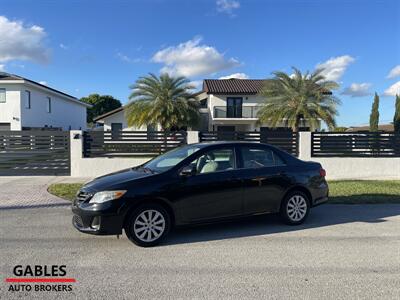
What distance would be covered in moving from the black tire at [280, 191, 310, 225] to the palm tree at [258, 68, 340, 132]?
642 inches

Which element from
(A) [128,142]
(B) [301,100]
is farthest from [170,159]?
(B) [301,100]

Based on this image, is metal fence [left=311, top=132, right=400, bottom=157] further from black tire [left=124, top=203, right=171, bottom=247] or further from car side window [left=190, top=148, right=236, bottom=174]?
black tire [left=124, top=203, right=171, bottom=247]

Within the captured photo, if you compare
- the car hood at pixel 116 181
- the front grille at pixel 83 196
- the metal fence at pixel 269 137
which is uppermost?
the metal fence at pixel 269 137

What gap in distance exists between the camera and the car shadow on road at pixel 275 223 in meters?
5.75

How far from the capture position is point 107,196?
5098 millimetres

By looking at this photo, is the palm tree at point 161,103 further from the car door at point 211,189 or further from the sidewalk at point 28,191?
the car door at point 211,189

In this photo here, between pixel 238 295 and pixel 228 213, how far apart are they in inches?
88.7

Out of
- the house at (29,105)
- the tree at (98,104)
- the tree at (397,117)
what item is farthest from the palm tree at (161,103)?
the tree at (98,104)

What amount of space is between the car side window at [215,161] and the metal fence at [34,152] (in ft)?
27.8

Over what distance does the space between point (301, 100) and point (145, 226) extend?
18645mm

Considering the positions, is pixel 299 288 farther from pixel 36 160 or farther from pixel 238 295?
pixel 36 160

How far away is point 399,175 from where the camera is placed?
534 inches

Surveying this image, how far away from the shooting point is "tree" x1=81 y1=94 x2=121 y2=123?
74.3 m

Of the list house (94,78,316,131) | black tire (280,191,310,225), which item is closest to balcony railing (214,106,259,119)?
house (94,78,316,131)
